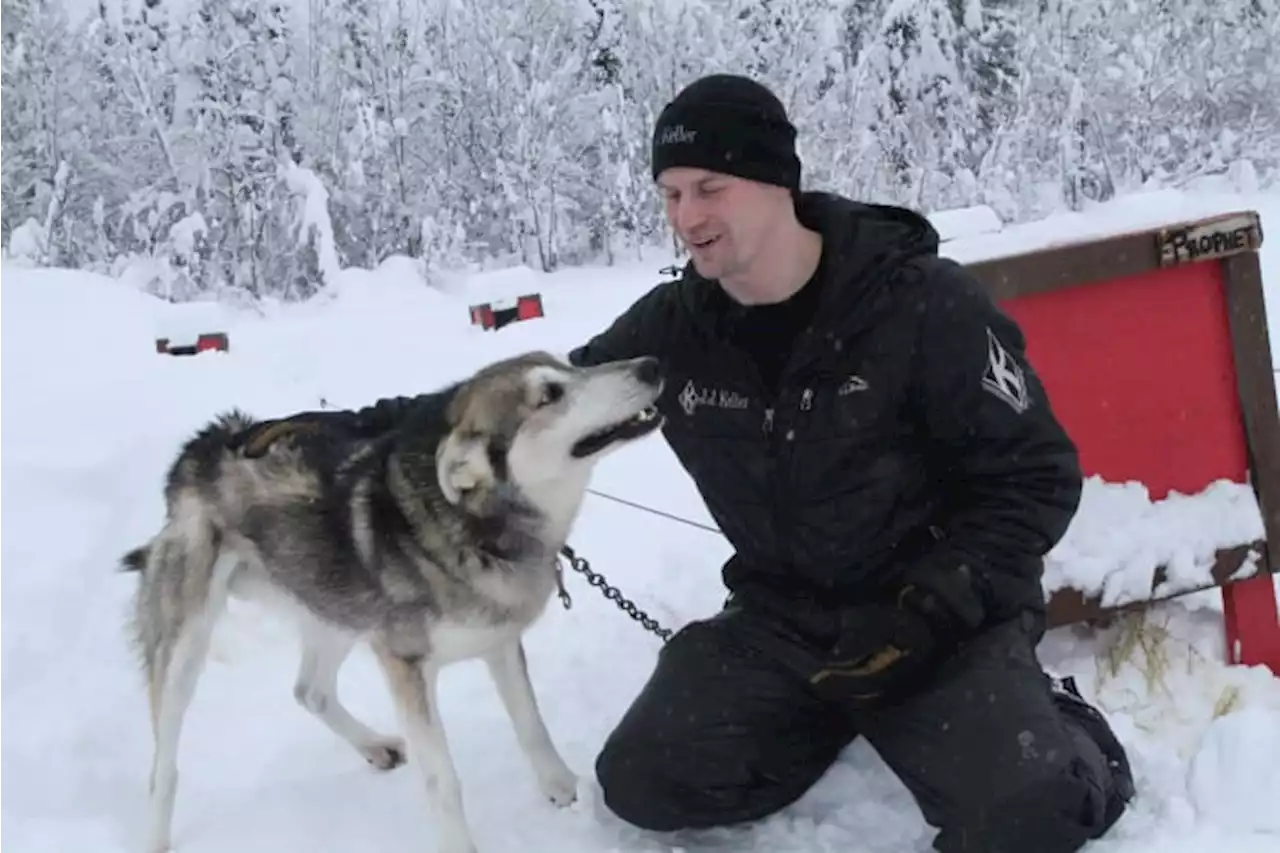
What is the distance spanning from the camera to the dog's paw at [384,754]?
2.75m

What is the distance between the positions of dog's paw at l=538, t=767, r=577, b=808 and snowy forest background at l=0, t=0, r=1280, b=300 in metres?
8.63

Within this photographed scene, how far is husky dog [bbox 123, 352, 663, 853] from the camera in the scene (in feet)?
7.55

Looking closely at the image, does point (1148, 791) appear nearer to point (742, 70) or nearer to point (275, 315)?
point (275, 315)

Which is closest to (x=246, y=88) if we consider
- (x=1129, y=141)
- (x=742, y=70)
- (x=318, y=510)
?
(x=742, y=70)

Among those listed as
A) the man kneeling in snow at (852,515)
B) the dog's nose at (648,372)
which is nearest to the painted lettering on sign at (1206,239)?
the man kneeling in snow at (852,515)

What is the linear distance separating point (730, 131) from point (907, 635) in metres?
0.95

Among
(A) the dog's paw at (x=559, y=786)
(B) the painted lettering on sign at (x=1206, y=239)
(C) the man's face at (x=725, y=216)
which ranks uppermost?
(C) the man's face at (x=725, y=216)

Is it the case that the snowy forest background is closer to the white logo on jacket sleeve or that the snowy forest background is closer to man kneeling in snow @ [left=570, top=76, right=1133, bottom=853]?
man kneeling in snow @ [left=570, top=76, right=1133, bottom=853]

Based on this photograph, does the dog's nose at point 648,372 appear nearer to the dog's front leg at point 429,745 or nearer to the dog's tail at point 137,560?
the dog's front leg at point 429,745

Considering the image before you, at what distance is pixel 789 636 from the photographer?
233cm

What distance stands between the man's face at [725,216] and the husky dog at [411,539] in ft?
0.82

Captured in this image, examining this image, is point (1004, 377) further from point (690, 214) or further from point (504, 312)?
point (504, 312)

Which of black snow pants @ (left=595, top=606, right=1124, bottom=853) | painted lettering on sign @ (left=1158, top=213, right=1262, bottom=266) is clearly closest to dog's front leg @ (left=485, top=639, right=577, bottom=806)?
black snow pants @ (left=595, top=606, right=1124, bottom=853)

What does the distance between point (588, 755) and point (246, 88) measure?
34.4 ft
